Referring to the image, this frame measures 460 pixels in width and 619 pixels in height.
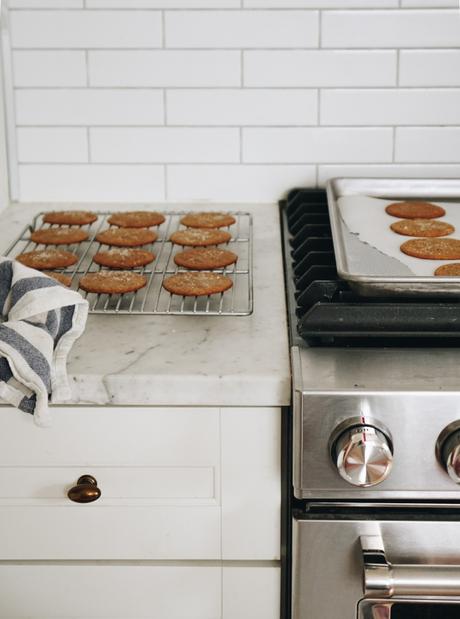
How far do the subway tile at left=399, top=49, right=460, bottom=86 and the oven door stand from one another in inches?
37.9

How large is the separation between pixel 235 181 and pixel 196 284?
0.57m

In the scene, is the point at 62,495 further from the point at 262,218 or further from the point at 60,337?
the point at 262,218

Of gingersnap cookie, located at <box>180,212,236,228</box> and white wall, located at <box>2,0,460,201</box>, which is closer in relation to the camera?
gingersnap cookie, located at <box>180,212,236,228</box>

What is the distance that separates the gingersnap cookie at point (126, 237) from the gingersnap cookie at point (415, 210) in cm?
44

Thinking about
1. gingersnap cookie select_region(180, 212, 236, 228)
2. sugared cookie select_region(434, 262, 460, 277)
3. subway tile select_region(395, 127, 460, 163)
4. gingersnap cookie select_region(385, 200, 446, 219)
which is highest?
subway tile select_region(395, 127, 460, 163)

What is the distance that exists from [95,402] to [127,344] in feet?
0.34

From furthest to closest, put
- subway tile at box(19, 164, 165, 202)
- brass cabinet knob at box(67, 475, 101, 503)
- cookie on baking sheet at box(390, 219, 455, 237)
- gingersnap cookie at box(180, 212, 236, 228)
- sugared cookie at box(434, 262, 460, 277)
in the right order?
1. subway tile at box(19, 164, 165, 202)
2. gingersnap cookie at box(180, 212, 236, 228)
3. cookie on baking sheet at box(390, 219, 455, 237)
4. sugared cookie at box(434, 262, 460, 277)
5. brass cabinet knob at box(67, 475, 101, 503)

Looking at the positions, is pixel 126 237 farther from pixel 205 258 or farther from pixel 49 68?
pixel 49 68

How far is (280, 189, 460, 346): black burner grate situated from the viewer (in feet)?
3.67

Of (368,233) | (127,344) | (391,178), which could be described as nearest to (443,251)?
(368,233)

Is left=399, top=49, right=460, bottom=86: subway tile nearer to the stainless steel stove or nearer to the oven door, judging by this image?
the stainless steel stove

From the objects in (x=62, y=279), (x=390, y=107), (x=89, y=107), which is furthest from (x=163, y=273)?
(x=390, y=107)

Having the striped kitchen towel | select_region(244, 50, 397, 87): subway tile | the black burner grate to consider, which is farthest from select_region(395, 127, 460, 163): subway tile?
the striped kitchen towel

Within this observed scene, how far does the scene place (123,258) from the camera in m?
1.42
